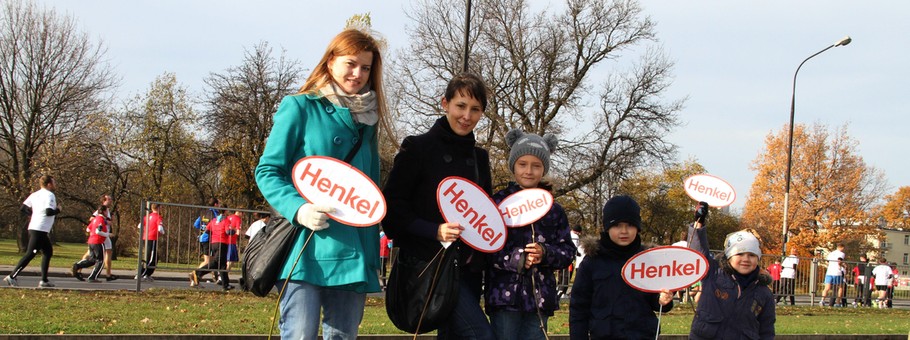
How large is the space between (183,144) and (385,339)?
35.9m

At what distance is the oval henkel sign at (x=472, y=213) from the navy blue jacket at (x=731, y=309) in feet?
6.94

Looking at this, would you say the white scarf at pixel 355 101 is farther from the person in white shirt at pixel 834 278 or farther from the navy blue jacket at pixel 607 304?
the person in white shirt at pixel 834 278

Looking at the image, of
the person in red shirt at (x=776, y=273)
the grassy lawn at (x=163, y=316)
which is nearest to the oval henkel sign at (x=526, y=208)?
the grassy lawn at (x=163, y=316)

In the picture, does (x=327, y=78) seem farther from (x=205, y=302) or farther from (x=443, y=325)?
(x=205, y=302)

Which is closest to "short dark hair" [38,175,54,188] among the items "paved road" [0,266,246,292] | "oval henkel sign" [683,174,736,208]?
"paved road" [0,266,246,292]

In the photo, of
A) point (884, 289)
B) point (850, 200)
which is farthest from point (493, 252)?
point (850, 200)

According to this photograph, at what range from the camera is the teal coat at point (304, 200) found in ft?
11.3

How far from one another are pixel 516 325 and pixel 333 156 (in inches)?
59.0

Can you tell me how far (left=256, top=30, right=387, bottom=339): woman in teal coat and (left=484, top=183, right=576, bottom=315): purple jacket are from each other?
0.98 meters

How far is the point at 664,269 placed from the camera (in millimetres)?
5020

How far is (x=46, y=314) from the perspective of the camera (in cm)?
848

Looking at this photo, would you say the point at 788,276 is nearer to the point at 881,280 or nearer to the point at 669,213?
the point at 881,280

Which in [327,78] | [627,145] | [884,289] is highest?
[627,145]

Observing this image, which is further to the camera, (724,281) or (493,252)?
(724,281)
